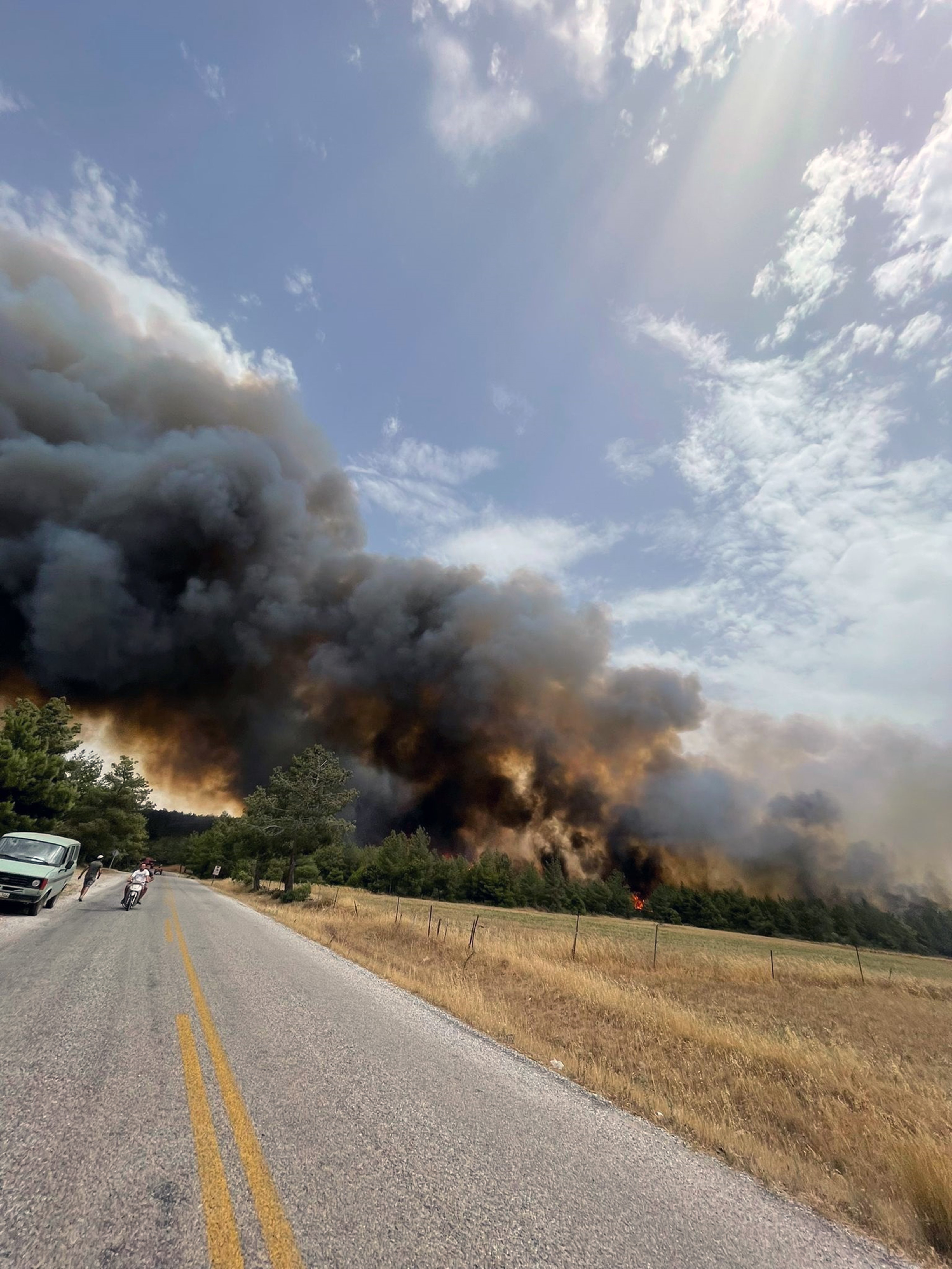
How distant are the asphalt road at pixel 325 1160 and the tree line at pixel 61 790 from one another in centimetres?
2595

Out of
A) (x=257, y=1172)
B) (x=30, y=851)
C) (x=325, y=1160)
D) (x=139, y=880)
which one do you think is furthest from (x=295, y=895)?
(x=257, y=1172)

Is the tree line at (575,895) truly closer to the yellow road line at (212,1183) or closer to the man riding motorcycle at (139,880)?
the man riding motorcycle at (139,880)

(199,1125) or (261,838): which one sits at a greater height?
(261,838)

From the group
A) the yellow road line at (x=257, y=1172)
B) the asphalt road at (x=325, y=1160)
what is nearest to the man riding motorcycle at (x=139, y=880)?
the asphalt road at (x=325, y=1160)

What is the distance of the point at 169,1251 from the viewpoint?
236 centimetres

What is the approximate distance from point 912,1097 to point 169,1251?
7.84 meters

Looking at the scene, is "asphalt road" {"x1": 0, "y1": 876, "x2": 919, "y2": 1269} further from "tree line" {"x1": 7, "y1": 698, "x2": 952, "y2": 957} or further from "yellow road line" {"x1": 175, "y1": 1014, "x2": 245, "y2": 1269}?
"tree line" {"x1": 7, "y1": 698, "x2": 952, "y2": 957}

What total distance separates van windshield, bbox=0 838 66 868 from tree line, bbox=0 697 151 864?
44.4 feet

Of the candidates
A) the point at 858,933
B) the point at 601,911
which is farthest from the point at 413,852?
the point at 858,933

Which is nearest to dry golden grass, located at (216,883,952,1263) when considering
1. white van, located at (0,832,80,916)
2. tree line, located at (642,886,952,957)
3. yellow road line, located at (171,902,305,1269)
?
yellow road line, located at (171,902,305,1269)

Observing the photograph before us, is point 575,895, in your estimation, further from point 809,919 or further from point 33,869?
point 33,869

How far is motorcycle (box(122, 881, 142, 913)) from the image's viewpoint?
16547 millimetres

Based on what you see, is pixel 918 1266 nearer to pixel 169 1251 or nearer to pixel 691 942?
pixel 169 1251

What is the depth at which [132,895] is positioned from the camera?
16.6 metres
